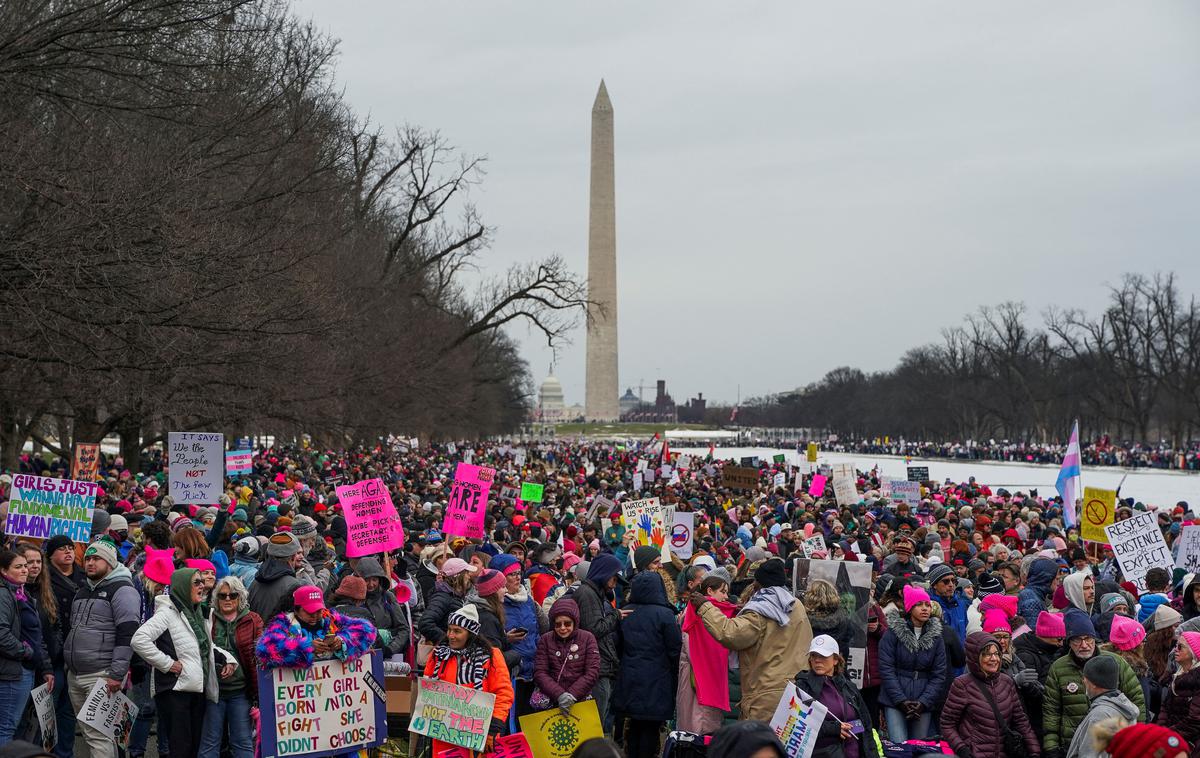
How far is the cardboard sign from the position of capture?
24.8m

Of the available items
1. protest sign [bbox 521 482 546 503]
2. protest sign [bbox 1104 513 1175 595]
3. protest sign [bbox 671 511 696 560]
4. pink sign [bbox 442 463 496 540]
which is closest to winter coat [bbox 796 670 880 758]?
protest sign [bbox 1104 513 1175 595]

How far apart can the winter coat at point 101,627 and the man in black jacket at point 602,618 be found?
2.41 meters

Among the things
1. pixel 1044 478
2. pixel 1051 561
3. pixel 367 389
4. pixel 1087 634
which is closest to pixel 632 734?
pixel 1087 634

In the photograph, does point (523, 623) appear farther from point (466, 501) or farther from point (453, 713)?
point (466, 501)

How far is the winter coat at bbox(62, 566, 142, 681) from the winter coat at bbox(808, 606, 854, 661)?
3.62 meters

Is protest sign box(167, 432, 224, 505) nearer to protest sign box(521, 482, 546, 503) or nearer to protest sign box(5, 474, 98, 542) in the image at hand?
protest sign box(521, 482, 546, 503)

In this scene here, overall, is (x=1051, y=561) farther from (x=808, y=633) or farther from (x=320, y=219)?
(x=320, y=219)

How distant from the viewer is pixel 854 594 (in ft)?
26.9

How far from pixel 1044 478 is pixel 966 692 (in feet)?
154

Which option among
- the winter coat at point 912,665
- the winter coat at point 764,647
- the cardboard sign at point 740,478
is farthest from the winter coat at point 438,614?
the cardboard sign at point 740,478

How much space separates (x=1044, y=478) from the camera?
5184 cm

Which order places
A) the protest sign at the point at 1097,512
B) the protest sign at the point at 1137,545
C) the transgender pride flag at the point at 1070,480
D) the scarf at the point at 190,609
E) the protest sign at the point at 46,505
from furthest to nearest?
the transgender pride flag at the point at 1070,480 → the protest sign at the point at 1097,512 → the protest sign at the point at 1137,545 → the protest sign at the point at 46,505 → the scarf at the point at 190,609

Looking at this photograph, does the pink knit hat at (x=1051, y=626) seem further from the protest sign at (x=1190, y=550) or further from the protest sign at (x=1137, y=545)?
the protest sign at (x=1190, y=550)

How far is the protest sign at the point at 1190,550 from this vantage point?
42.5ft
